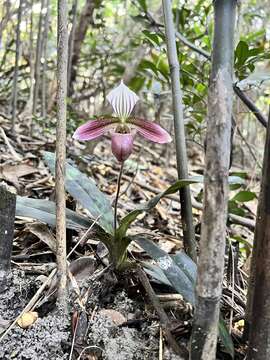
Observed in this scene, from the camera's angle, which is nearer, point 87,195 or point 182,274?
point 182,274

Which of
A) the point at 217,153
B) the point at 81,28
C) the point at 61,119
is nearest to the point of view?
the point at 217,153

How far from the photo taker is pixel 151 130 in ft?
3.24

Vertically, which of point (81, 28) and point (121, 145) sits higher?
point (81, 28)

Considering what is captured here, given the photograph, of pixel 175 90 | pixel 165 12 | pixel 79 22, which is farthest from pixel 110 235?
pixel 79 22

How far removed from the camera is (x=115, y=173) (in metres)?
2.21

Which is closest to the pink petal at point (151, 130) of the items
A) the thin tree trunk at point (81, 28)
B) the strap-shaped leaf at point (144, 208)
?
the strap-shaped leaf at point (144, 208)

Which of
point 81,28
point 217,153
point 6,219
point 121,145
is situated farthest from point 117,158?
point 81,28

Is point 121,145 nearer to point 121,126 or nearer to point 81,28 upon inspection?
point 121,126

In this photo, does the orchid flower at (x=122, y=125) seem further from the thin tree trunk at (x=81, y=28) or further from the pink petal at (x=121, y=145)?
the thin tree trunk at (x=81, y=28)

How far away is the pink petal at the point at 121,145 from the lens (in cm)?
94

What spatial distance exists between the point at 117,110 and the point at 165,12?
0.25 m

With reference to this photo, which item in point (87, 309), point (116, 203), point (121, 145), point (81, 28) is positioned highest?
point (81, 28)

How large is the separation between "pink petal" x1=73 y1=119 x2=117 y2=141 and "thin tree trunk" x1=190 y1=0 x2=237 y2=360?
1.42 feet

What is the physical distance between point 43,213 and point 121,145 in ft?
0.73
